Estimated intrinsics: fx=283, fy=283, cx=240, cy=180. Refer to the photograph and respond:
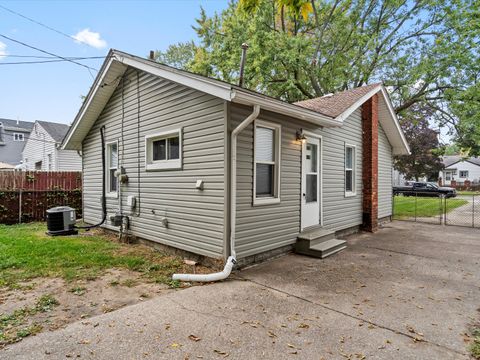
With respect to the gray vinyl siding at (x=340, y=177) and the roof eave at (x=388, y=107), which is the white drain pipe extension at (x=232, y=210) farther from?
the gray vinyl siding at (x=340, y=177)

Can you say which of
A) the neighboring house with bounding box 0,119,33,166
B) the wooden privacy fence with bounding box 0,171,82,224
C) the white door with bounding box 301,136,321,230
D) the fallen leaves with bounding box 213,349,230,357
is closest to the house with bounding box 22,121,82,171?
the wooden privacy fence with bounding box 0,171,82,224

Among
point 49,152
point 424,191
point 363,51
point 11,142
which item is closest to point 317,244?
point 363,51

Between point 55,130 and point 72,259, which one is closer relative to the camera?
point 72,259

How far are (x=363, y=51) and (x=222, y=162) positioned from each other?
1323cm

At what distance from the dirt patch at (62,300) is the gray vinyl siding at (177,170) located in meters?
1.18

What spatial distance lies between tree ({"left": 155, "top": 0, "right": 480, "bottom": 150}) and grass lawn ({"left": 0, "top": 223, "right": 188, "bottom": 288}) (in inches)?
411

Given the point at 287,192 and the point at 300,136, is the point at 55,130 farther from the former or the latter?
the point at 287,192

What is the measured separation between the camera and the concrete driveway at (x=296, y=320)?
256 cm

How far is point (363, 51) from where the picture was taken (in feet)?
46.9

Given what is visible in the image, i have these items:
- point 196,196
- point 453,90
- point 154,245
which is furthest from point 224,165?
point 453,90

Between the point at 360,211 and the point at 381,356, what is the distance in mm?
6678

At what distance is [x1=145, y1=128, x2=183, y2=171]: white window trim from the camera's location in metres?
5.43

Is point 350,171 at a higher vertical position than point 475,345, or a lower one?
higher

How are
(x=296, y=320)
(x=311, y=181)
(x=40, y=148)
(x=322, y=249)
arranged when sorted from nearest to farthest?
(x=296, y=320)
(x=322, y=249)
(x=311, y=181)
(x=40, y=148)
